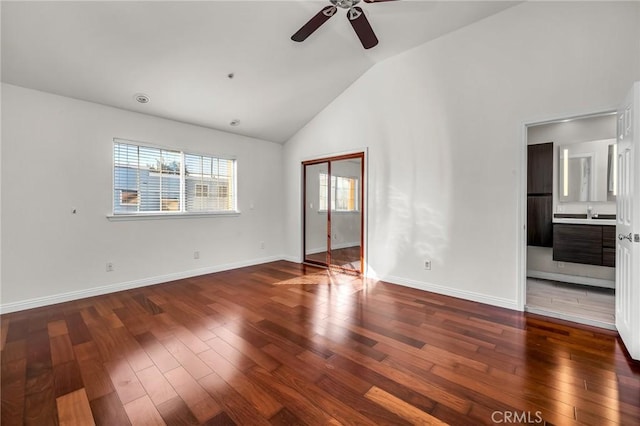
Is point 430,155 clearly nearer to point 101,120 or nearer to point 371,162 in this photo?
point 371,162

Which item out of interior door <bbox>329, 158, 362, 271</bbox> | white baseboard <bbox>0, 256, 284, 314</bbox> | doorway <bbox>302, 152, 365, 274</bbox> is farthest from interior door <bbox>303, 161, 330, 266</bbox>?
white baseboard <bbox>0, 256, 284, 314</bbox>

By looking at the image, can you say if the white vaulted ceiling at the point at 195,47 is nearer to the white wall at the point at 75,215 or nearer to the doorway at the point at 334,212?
the white wall at the point at 75,215

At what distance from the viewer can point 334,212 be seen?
5.38 m

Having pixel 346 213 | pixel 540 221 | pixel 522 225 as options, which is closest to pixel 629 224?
pixel 522 225

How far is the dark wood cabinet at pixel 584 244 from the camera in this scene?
3.72m

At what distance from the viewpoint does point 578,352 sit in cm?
228

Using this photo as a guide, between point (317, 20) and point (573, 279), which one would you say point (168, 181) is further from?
point (573, 279)

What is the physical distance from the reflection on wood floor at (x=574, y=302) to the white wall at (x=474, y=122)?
1.48ft

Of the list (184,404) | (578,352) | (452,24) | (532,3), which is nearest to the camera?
(184,404)

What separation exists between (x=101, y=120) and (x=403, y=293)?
4639mm

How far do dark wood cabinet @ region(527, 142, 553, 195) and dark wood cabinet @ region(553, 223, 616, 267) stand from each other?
0.62m

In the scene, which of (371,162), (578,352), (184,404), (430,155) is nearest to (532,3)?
(430,155)

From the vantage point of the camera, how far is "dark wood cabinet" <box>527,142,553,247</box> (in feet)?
14.3

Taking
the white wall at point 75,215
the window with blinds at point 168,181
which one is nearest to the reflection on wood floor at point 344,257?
the window with blinds at point 168,181
